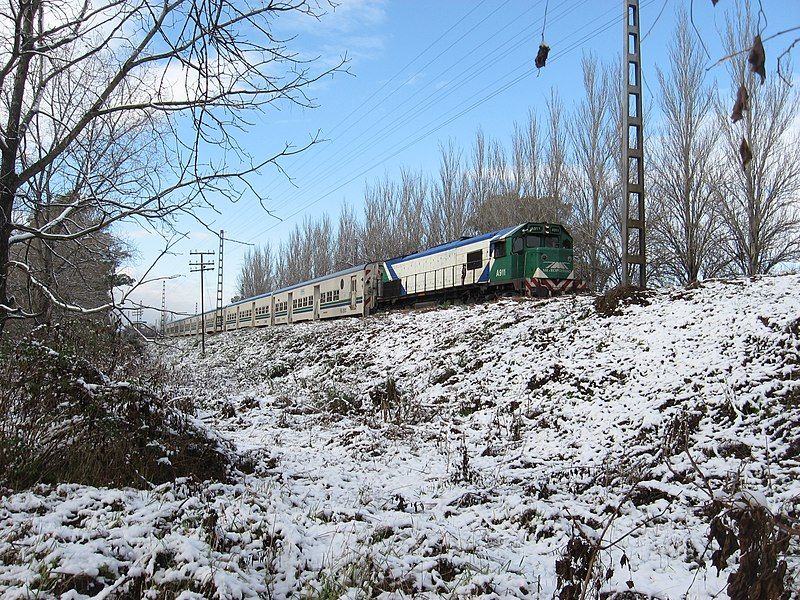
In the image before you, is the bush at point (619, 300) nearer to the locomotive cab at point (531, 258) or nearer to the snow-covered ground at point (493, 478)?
the snow-covered ground at point (493, 478)

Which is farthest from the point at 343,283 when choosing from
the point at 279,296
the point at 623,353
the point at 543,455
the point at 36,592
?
the point at 36,592

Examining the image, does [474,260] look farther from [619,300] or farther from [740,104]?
[740,104]

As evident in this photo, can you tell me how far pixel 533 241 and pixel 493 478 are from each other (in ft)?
39.9

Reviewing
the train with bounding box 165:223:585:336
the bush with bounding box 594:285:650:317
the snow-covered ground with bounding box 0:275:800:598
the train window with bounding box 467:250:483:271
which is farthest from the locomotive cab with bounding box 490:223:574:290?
the bush with bounding box 594:285:650:317

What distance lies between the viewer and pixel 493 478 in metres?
6.70

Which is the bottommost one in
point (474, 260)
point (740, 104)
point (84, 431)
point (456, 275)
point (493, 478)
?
point (493, 478)

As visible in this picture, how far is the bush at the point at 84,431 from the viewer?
4.97 m

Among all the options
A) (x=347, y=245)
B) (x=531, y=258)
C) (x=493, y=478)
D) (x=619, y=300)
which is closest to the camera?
(x=493, y=478)

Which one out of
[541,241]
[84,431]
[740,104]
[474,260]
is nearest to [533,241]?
[541,241]

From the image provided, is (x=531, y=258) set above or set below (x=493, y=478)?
above

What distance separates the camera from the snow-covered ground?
345 cm

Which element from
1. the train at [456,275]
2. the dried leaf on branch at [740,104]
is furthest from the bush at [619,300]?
the dried leaf on branch at [740,104]

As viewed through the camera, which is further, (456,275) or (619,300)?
(456,275)

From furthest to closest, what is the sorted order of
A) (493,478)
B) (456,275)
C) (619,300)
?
(456,275)
(619,300)
(493,478)
